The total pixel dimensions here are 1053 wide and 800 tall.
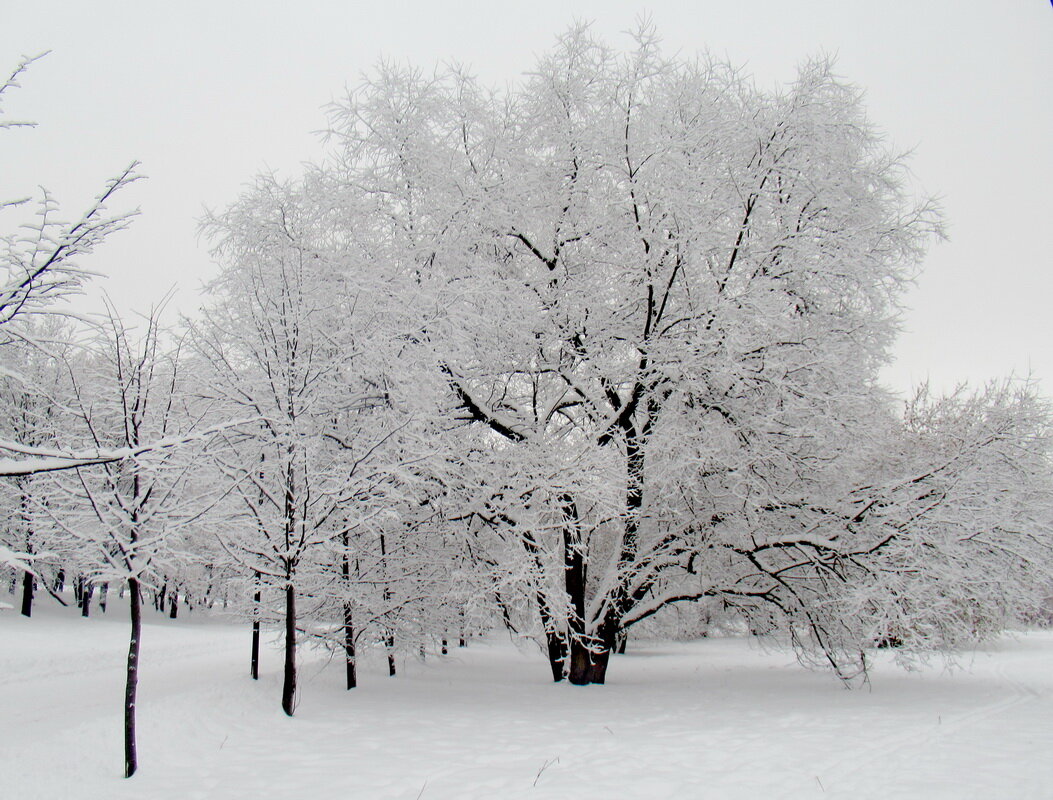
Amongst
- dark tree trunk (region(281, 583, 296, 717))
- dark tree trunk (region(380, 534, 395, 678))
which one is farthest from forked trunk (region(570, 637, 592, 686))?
dark tree trunk (region(281, 583, 296, 717))

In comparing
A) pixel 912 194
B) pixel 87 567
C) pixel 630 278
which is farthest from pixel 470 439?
pixel 912 194

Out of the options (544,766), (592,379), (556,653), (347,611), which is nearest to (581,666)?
(556,653)

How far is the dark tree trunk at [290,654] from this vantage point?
8.41 metres

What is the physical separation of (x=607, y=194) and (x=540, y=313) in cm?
220

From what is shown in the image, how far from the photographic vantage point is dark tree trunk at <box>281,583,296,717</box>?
27.6 ft

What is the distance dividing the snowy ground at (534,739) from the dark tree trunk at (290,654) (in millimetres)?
227

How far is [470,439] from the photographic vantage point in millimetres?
10891

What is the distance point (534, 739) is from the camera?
7.61 m

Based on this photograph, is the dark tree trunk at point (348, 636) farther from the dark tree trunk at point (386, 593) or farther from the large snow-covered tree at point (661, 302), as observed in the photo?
the large snow-covered tree at point (661, 302)

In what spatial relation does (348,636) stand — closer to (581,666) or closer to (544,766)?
(581,666)

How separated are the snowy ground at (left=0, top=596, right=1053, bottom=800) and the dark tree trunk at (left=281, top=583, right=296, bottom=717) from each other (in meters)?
0.23

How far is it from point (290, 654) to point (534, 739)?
320cm

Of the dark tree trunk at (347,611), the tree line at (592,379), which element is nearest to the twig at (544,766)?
the tree line at (592,379)

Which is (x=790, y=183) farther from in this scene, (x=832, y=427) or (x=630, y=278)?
(x=832, y=427)
